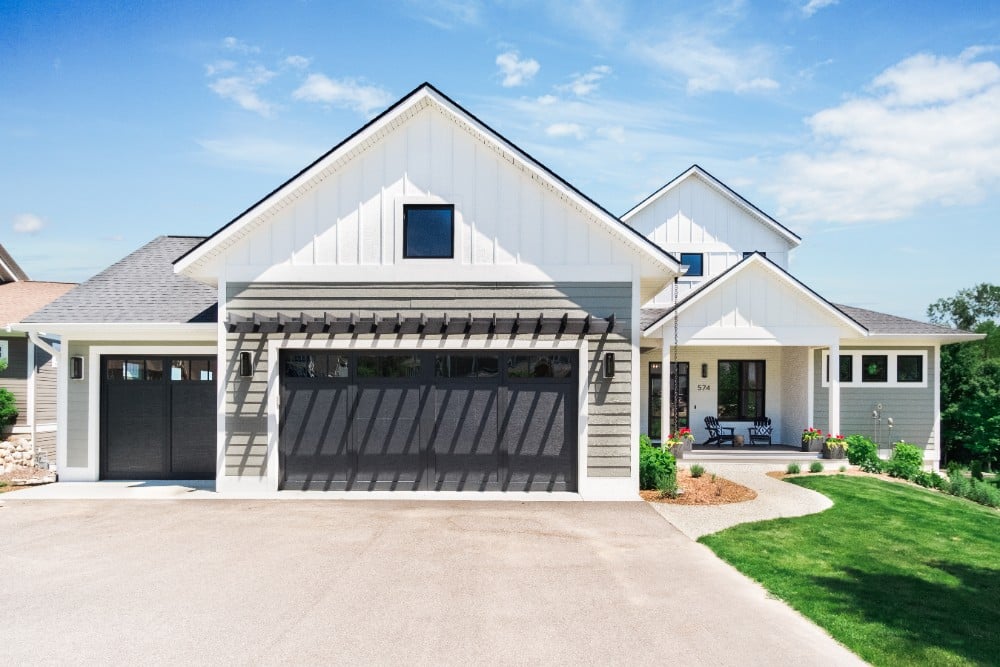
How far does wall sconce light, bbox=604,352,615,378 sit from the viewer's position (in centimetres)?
1142

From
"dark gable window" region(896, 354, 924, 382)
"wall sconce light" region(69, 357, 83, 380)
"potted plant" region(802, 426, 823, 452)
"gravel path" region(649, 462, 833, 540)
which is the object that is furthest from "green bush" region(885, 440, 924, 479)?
"wall sconce light" region(69, 357, 83, 380)

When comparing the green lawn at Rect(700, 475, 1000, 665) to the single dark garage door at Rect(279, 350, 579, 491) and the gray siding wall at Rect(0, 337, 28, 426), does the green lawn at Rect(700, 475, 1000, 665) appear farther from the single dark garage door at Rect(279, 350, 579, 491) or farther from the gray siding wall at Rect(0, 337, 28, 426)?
the gray siding wall at Rect(0, 337, 28, 426)

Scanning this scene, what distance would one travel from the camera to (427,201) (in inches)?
456

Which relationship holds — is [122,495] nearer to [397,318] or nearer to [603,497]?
[397,318]

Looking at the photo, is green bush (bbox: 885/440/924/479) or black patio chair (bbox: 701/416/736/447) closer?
green bush (bbox: 885/440/924/479)

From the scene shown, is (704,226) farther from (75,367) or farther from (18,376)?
(18,376)

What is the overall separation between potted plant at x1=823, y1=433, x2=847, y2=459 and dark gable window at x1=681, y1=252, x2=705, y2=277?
22.6 feet

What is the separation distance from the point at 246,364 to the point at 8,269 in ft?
60.2

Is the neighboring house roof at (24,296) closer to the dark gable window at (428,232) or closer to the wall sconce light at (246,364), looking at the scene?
the wall sconce light at (246,364)

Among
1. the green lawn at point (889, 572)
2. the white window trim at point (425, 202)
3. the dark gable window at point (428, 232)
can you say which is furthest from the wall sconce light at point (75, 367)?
the green lawn at point (889, 572)

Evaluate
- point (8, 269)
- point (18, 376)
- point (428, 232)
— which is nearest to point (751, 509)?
point (428, 232)

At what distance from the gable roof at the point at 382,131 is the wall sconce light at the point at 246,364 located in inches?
73.6

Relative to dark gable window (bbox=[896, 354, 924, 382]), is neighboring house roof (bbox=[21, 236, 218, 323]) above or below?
above

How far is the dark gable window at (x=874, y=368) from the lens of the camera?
18.7m
